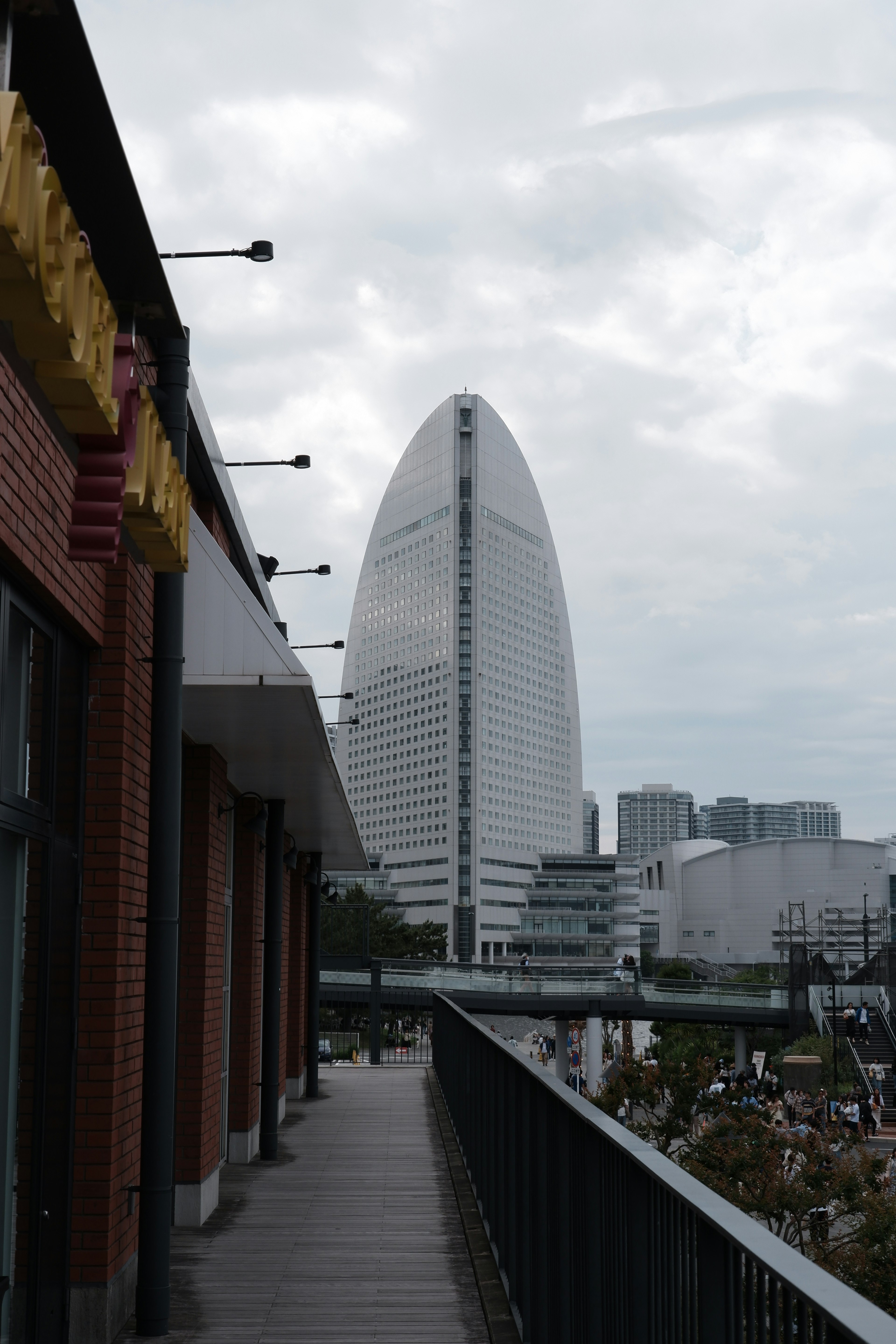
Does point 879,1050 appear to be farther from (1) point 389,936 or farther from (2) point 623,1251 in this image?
(1) point 389,936

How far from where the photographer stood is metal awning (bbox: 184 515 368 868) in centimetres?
757

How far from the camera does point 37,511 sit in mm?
5438

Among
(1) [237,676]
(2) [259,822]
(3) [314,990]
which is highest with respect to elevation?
(1) [237,676]

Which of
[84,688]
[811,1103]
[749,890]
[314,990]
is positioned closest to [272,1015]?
[84,688]

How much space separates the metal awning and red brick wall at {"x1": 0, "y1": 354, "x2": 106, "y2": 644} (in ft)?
4.05

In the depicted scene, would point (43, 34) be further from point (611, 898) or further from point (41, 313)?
point (611, 898)

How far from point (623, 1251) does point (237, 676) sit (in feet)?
15.3

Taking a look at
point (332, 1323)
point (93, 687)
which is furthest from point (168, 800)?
point (332, 1323)

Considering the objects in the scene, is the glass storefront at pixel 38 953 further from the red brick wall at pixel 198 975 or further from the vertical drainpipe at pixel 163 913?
the red brick wall at pixel 198 975

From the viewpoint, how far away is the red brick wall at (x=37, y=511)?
16.5 ft

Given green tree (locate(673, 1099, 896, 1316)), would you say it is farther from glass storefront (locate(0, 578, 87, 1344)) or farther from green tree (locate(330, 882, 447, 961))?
green tree (locate(330, 882, 447, 961))

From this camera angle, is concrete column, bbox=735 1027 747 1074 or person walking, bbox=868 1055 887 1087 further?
concrete column, bbox=735 1027 747 1074

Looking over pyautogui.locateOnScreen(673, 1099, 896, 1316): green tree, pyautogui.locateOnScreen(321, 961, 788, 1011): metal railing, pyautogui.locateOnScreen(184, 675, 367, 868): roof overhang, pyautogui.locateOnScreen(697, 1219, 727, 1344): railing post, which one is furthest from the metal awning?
pyautogui.locateOnScreen(321, 961, 788, 1011): metal railing

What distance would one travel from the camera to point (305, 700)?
796 cm
